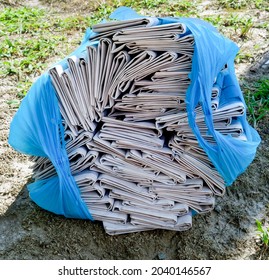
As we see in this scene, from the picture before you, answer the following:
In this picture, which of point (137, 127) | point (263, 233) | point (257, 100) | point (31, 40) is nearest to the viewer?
point (137, 127)

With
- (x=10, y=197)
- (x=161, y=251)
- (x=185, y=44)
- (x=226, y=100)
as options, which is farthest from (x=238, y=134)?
(x=10, y=197)

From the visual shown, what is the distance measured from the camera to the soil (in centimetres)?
320

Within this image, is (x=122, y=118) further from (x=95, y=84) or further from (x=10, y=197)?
(x=10, y=197)

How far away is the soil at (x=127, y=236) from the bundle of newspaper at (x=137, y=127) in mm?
115

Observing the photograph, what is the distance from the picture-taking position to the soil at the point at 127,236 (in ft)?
→ 10.5

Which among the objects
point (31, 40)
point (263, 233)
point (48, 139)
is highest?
point (48, 139)

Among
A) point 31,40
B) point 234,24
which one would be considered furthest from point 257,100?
point 31,40

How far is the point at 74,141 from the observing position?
3.10 meters

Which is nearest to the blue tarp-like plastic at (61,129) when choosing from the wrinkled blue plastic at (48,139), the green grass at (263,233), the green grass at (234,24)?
the wrinkled blue plastic at (48,139)

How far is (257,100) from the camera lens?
4.81 m

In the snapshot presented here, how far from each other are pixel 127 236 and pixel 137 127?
30.5 inches

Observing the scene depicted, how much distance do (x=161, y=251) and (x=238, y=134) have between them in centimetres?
94

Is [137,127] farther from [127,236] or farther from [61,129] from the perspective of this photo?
[127,236]

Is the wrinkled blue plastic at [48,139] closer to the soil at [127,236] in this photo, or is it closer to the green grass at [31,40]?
the soil at [127,236]
